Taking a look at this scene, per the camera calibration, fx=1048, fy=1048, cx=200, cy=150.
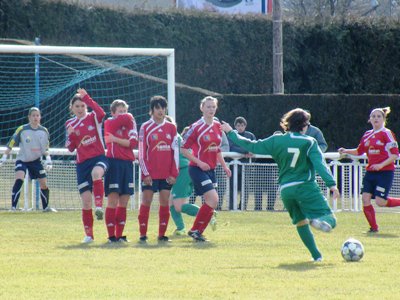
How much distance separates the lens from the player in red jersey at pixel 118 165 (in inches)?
534

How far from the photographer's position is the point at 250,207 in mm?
20812

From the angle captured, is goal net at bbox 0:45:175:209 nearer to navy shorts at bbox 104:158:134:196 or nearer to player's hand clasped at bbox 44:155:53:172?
player's hand clasped at bbox 44:155:53:172

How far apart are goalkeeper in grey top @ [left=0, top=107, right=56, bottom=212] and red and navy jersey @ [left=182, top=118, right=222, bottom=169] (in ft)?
19.1

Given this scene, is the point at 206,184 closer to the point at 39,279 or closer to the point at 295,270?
the point at 295,270

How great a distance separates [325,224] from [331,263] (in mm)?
610

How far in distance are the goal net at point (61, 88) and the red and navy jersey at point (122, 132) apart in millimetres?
6217

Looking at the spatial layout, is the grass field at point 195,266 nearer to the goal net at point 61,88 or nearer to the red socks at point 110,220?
the red socks at point 110,220

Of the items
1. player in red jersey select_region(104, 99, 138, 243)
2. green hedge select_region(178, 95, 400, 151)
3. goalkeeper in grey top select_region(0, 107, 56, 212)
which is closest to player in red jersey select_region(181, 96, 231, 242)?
player in red jersey select_region(104, 99, 138, 243)

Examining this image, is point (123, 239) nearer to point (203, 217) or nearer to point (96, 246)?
point (96, 246)

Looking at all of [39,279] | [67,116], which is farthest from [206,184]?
[67,116]

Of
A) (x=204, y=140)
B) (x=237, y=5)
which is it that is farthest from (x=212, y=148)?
(x=237, y=5)

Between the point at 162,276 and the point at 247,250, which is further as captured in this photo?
the point at 247,250

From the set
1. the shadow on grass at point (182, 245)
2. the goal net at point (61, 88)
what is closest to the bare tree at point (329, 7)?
the goal net at point (61, 88)

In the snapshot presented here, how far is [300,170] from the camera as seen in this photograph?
11.3 m
